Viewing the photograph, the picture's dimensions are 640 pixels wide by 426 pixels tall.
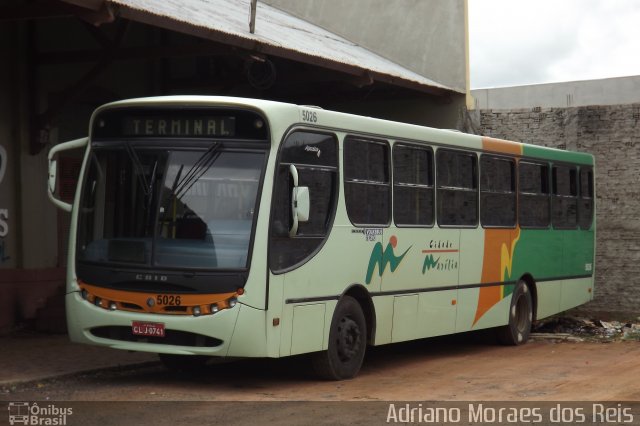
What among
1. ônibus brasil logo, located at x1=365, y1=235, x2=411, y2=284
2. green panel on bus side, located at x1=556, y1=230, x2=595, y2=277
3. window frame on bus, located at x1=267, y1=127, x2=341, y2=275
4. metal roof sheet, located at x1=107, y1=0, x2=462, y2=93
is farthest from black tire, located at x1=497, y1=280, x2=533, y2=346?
window frame on bus, located at x1=267, y1=127, x2=341, y2=275

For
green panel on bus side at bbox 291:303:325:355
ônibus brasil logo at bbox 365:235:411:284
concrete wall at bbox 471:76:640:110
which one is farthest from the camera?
concrete wall at bbox 471:76:640:110

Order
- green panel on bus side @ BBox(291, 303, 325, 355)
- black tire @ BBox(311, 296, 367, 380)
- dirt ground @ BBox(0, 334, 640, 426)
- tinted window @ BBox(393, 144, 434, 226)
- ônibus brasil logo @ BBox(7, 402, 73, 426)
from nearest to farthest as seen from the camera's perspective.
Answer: ônibus brasil logo @ BBox(7, 402, 73, 426), dirt ground @ BBox(0, 334, 640, 426), green panel on bus side @ BBox(291, 303, 325, 355), black tire @ BBox(311, 296, 367, 380), tinted window @ BBox(393, 144, 434, 226)

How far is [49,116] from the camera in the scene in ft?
51.1

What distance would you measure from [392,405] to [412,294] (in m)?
3.23

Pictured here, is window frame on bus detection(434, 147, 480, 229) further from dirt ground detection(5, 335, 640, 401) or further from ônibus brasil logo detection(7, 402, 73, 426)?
ônibus brasil logo detection(7, 402, 73, 426)

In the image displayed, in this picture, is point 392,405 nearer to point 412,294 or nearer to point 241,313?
point 241,313

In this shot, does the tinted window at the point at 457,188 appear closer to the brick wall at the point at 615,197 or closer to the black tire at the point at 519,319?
the black tire at the point at 519,319

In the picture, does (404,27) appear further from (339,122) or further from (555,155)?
(339,122)

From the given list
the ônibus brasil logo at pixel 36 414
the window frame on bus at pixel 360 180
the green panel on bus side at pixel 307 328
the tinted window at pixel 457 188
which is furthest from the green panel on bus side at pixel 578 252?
the ônibus brasil logo at pixel 36 414

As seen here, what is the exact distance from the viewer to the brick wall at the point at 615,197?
64.5 feet

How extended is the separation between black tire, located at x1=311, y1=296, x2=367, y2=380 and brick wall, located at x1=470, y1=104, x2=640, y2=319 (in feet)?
30.4

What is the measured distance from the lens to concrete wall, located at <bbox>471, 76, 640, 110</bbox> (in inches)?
1454

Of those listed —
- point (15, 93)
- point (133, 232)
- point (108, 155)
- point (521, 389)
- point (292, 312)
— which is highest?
point (15, 93)

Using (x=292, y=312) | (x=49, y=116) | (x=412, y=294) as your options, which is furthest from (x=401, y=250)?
(x=49, y=116)
